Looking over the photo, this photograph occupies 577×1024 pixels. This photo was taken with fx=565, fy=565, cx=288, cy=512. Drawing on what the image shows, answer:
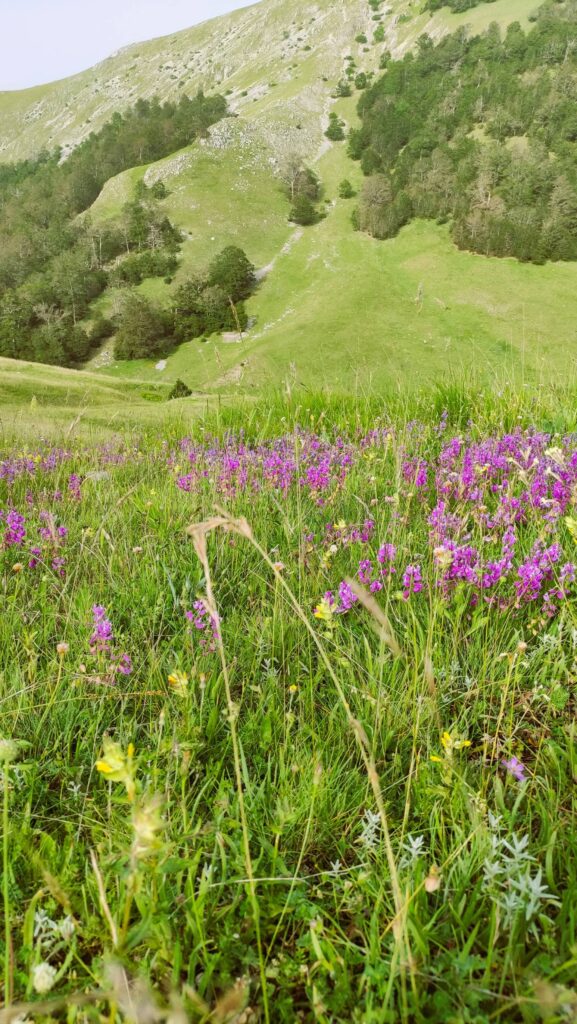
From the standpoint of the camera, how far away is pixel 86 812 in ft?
5.66

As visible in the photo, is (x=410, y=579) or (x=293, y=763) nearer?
(x=293, y=763)

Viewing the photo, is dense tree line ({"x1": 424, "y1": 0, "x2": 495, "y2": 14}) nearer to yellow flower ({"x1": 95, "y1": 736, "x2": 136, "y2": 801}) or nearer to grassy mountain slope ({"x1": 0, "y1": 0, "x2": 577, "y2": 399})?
grassy mountain slope ({"x1": 0, "y1": 0, "x2": 577, "y2": 399})

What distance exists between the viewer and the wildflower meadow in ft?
3.98

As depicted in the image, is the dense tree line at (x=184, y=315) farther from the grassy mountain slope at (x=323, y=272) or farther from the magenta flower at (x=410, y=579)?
the magenta flower at (x=410, y=579)

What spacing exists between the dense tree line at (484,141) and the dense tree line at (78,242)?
40.4m

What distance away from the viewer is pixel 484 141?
369 ft

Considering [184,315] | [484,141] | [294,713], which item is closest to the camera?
[294,713]

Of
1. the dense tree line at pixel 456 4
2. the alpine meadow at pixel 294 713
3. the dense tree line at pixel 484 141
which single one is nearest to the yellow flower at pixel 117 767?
the alpine meadow at pixel 294 713

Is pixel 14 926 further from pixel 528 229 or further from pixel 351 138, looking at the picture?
pixel 351 138

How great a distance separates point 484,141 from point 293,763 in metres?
139

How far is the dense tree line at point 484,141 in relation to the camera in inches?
3359

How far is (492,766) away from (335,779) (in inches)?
21.2

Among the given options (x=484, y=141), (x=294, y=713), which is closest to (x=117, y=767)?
(x=294, y=713)

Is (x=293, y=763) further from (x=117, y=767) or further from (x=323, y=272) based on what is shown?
(x=323, y=272)
